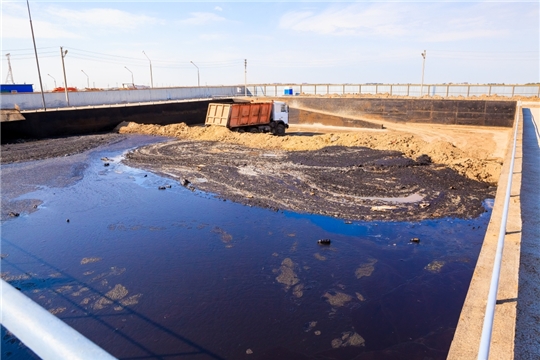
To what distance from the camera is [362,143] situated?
20.8 metres

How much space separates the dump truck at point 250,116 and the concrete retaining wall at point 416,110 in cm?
767

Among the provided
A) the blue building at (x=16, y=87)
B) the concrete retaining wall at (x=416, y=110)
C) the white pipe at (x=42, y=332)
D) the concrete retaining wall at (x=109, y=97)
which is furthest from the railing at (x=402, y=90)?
the white pipe at (x=42, y=332)

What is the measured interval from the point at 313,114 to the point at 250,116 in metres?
10.1

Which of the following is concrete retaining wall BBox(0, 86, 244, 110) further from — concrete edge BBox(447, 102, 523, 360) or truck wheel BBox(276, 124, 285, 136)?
concrete edge BBox(447, 102, 523, 360)

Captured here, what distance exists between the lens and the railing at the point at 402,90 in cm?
4125

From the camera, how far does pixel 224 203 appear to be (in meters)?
11.7

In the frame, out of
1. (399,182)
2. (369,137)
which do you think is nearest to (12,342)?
(399,182)

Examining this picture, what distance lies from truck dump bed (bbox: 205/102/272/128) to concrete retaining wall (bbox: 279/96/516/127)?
8.86 meters

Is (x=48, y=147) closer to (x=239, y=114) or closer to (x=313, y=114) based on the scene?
(x=239, y=114)

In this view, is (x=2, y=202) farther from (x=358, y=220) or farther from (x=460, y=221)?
(x=460, y=221)

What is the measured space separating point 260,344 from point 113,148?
18579 mm

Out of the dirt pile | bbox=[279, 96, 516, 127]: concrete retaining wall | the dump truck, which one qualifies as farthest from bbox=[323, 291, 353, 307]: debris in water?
bbox=[279, 96, 516, 127]: concrete retaining wall

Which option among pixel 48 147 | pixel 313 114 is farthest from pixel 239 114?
Result: pixel 48 147

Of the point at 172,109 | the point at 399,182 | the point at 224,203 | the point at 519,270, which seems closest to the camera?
the point at 519,270
